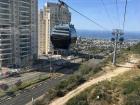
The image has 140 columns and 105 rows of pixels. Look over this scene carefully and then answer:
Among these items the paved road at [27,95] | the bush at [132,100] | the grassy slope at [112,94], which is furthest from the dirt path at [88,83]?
the paved road at [27,95]

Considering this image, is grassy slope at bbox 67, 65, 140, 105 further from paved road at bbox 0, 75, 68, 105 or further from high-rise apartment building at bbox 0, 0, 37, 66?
high-rise apartment building at bbox 0, 0, 37, 66

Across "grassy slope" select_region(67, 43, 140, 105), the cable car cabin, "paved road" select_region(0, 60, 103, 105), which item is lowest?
"paved road" select_region(0, 60, 103, 105)

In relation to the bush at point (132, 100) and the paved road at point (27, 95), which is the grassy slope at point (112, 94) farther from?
the paved road at point (27, 95)

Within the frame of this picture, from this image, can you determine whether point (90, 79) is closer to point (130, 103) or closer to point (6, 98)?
point (130, 103)

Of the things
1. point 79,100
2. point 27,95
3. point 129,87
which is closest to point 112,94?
point 129,87

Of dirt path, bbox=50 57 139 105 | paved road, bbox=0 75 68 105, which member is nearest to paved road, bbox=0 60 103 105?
paved road, bbox=0 75 68 105

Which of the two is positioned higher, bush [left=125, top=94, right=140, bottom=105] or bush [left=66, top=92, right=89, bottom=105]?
bush [left=125, top=94, right=140, bottom=105]

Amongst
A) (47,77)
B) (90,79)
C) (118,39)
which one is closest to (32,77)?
(47,77)

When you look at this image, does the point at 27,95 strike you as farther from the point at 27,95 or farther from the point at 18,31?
the point at 18,31
